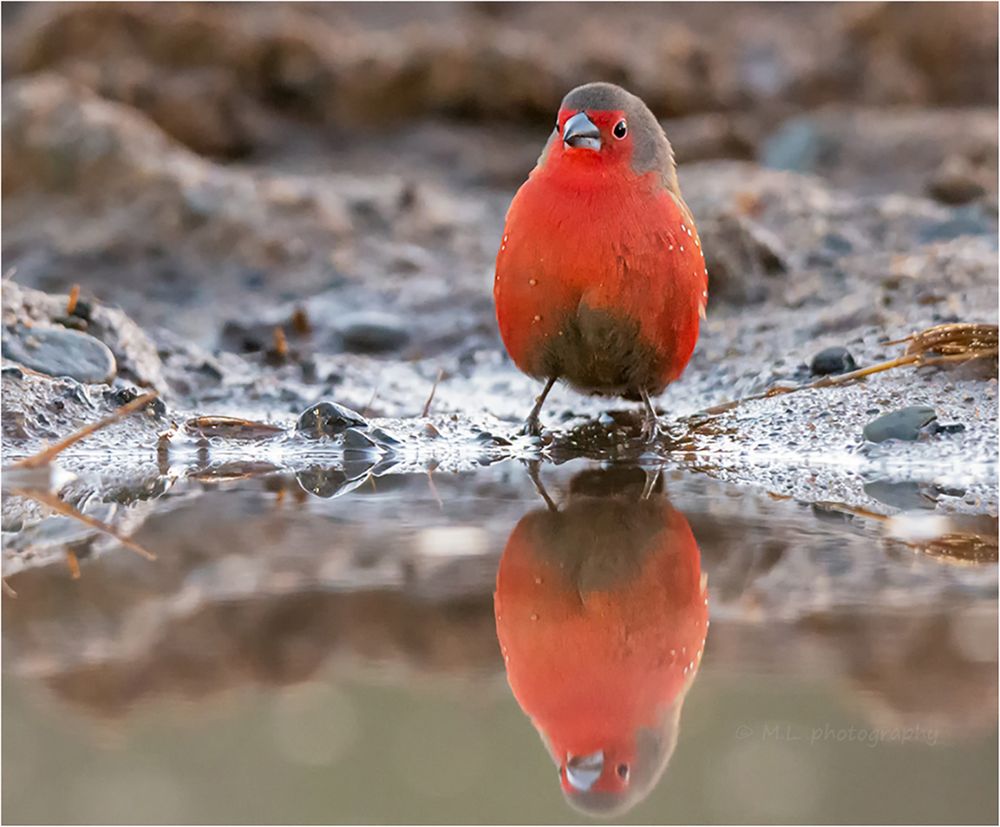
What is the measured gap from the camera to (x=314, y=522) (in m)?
2.97

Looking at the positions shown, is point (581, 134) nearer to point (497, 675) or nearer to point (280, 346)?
point (280, 346)

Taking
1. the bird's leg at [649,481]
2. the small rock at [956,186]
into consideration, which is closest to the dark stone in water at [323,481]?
the bird's leg at [649,481]

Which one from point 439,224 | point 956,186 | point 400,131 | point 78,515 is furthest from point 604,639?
point 400,131

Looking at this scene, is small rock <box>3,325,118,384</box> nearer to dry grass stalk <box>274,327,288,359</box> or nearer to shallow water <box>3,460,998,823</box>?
dry grass stalk <box>274,327,288,359</box>

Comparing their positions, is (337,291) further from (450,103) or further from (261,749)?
(261,749)

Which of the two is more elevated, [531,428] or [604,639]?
[604,639]

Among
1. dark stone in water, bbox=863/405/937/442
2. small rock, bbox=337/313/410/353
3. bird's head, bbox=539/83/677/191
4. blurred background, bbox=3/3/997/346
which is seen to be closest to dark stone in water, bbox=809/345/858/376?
dark stone in water, bbox=863/405/937/442

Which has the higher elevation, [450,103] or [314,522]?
[314,522]

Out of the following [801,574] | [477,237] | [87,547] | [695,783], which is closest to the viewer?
[695,783]

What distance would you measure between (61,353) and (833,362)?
252 cm

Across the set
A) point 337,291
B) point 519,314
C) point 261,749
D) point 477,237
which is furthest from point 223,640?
point 477,237

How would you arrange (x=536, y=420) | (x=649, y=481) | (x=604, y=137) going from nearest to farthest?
(x=649, y=481) → (x=604, y=137) → (x=536, y=420)

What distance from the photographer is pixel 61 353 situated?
4359mm

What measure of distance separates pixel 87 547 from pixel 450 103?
708 centimetres
